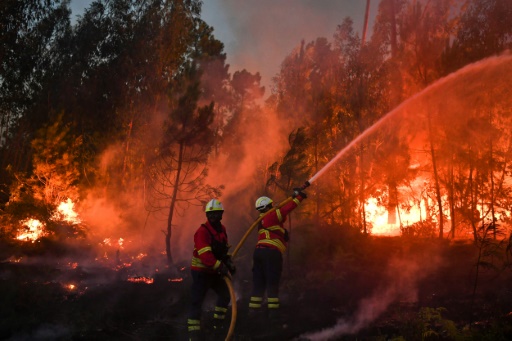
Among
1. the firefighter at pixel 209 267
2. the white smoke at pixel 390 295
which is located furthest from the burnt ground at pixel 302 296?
the firefighter at pixel 209 267

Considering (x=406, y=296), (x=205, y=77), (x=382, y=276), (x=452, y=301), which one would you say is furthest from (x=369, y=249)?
(x=205, y=77)

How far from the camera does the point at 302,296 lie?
11367 mm

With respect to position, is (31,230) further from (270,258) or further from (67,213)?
(270,258)

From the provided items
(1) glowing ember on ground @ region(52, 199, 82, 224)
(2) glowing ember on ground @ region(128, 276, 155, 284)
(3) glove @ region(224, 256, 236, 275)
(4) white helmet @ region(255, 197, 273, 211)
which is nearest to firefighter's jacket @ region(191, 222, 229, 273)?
(3) glove @ region(224, 256, 236, 275)

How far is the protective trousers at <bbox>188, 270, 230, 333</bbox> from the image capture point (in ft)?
23.0

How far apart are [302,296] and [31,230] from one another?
1164cm

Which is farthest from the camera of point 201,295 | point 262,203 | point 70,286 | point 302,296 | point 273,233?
point 70,286

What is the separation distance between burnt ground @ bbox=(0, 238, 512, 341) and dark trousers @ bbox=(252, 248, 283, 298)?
713 mm

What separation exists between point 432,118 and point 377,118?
2043 mm

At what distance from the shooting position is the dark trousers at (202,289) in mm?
7099

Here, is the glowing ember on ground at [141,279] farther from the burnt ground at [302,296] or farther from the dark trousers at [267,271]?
the dark trousers at [267,271]

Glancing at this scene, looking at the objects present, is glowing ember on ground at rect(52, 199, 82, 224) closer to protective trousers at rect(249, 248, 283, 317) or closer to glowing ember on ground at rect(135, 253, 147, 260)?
glowing ember on ground at rect(135, 253, 147, 260)

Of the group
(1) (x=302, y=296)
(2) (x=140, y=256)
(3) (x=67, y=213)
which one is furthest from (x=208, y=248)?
(3) (x=67, y=213)

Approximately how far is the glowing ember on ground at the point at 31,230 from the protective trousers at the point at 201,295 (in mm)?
11837
